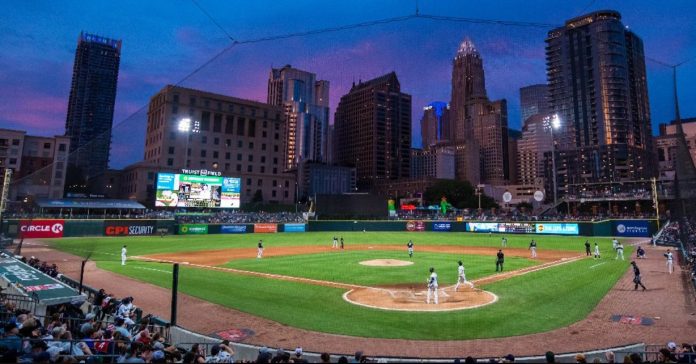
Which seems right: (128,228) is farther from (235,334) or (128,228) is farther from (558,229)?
(558,229)

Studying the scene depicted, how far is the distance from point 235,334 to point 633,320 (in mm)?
15686

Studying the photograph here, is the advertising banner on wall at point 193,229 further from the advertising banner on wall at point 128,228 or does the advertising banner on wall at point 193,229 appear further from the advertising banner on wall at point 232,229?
the advertising banner on wall at point 128,228

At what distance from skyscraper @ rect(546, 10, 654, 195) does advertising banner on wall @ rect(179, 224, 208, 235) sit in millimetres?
147481

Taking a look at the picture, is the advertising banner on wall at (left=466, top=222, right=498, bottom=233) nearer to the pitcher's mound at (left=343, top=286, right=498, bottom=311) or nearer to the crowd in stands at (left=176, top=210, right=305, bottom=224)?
the crowd in stands at (left=176, top=210, right=305, bottom=224)

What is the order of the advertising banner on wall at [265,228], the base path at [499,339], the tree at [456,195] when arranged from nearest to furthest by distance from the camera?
1. the base path at [499,339]
2. the advertising banner on wall at [265,228]
3. the tree at [456,195]

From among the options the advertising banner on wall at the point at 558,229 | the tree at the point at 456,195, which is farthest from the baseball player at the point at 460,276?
the tree at the point at 456,195

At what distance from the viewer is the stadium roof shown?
60.2 metres

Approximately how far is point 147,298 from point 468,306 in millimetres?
15717

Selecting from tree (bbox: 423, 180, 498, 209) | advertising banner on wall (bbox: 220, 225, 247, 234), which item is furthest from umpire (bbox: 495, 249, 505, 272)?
tree (bbox: 423, 180, 498, 209)

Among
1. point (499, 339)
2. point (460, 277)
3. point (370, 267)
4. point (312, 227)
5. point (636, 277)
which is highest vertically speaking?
point (312, 227)

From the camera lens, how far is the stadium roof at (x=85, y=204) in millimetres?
60188

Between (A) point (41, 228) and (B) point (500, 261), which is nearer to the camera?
(B) point (500, 261)

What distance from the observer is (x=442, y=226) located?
74938mm

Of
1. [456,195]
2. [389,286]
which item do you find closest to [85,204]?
[389,286]
